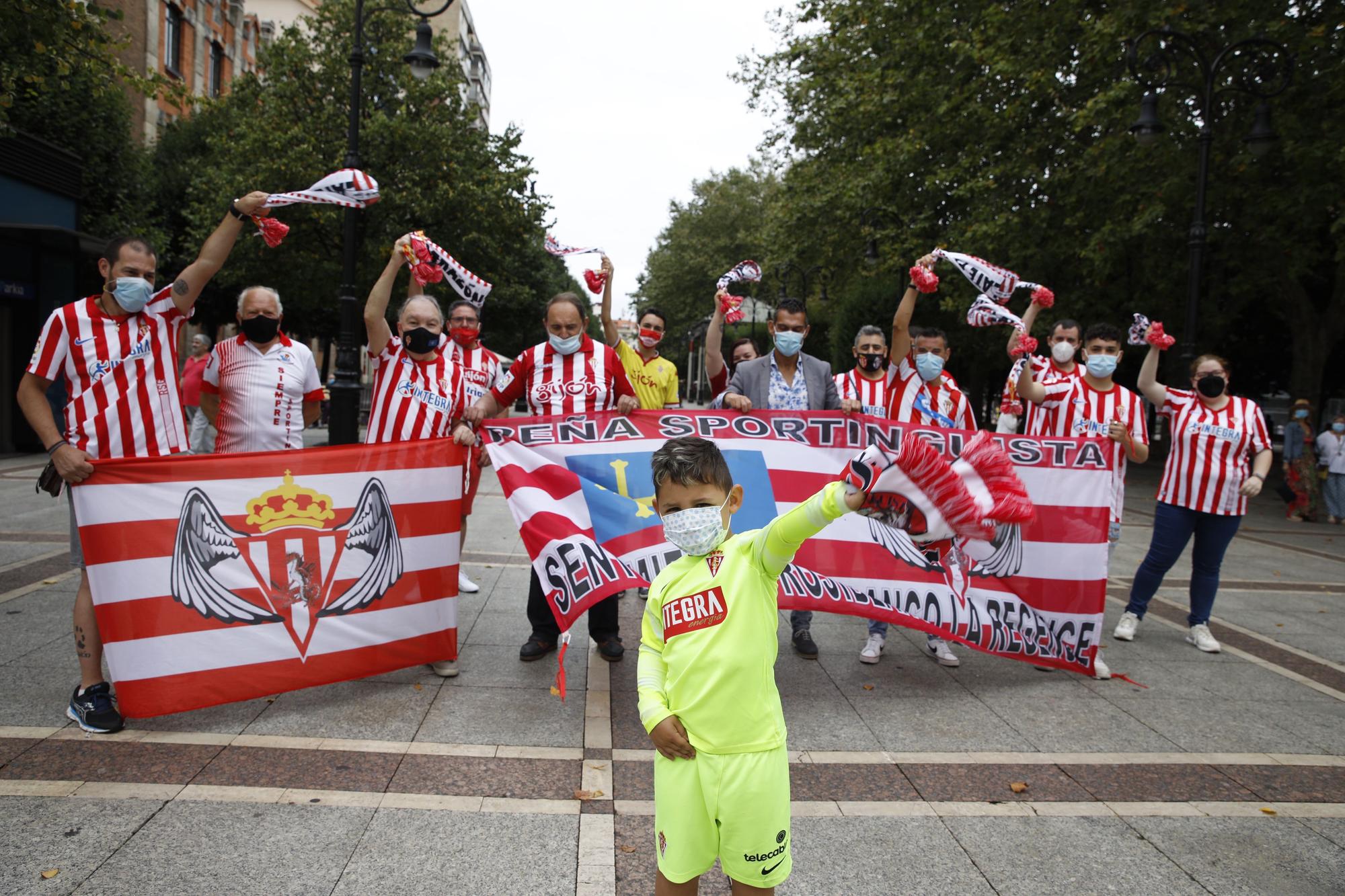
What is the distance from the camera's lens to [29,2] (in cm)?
704

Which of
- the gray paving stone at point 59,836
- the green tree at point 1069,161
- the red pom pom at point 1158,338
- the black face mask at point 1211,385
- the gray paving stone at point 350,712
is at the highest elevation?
the green tree at point 1069,161

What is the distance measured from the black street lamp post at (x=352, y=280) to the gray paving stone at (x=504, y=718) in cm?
826

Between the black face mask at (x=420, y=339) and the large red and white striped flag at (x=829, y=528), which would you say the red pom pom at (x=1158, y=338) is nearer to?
the large red and white striped flag at (x=829, y=528)

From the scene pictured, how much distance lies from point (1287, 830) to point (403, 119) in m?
20.4

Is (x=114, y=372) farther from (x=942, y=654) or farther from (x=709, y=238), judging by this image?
(x=709, y=238)

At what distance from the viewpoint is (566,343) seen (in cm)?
496

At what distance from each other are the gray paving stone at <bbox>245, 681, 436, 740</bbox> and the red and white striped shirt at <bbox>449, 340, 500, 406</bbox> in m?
1.73

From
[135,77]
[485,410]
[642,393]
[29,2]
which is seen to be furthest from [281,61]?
[485,410]

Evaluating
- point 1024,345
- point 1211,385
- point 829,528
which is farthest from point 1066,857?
point 1211,385

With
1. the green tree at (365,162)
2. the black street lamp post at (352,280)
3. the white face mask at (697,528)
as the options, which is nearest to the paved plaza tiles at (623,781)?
the white face mask at (697,528)

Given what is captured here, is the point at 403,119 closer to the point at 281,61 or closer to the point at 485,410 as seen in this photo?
the point at 281,61

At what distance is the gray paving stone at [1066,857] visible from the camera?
2.89 m

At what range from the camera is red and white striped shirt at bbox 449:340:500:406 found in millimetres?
5328

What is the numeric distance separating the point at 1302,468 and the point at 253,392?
53.2 feet
